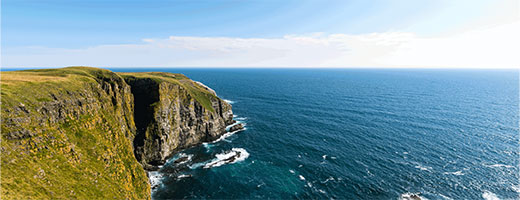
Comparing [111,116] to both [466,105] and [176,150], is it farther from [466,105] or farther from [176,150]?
[466,105]

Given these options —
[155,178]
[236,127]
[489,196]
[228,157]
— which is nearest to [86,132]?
[155,178]

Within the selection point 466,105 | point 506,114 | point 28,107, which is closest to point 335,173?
point 28,107

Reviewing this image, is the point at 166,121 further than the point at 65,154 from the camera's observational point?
Yes

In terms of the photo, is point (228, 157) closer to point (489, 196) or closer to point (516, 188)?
point (489, 196)

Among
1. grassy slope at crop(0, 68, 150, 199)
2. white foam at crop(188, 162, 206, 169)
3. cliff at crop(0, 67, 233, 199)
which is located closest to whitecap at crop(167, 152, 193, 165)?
cliff at crop(0, 67, 233, 199)

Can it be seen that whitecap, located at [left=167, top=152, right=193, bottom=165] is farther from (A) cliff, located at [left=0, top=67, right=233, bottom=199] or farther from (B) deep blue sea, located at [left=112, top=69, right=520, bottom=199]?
(A) cliff, located at [left=0, top=67, right=233, bottom=199]
